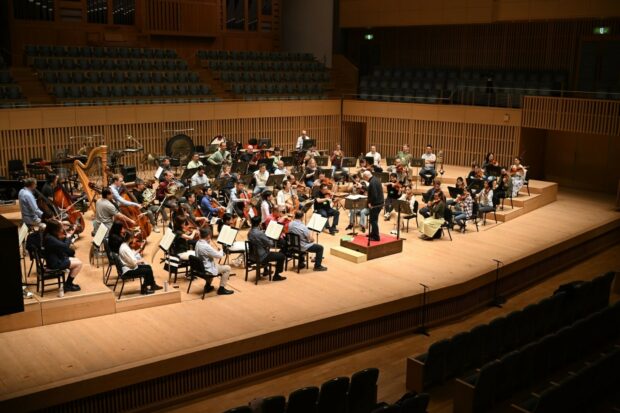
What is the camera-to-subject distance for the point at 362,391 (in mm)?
6340

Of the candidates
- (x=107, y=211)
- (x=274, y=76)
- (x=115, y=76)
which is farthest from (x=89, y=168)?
(x=274, y=76)

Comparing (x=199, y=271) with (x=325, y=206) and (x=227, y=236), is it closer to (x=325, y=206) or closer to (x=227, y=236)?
(x=227, y=236)

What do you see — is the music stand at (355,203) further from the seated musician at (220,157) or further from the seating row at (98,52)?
the seating row at (98,52)

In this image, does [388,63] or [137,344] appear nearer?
[137,344]

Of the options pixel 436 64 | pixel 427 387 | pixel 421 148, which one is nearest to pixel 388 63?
pixel 436 64

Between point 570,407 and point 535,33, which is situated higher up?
point 535,33

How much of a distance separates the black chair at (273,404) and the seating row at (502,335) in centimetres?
193

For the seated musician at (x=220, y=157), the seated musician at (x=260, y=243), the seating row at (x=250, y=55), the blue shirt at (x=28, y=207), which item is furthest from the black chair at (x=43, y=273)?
the seating row at (x=250, y=55)

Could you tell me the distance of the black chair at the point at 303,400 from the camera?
228 inches

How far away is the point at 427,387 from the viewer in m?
7.16

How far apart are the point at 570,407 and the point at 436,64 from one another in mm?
17062

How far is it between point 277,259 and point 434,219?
3981mm

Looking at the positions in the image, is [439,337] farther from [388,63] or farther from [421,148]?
[388,63]

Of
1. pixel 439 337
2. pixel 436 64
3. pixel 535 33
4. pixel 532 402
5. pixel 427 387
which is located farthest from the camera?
pixel 436 64
